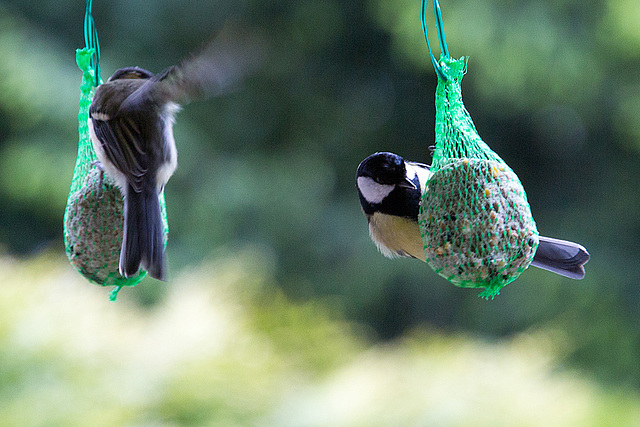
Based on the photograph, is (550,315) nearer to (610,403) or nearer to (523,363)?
(610,403)

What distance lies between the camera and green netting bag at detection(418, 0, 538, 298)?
1.51m

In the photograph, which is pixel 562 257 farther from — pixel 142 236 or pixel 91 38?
pixel 91 38

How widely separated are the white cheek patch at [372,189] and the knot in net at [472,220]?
202 mm

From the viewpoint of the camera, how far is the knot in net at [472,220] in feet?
4.97

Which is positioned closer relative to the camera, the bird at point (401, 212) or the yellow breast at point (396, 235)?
the bird at point (401, 212)

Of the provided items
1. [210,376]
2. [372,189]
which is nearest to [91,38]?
[372,189]

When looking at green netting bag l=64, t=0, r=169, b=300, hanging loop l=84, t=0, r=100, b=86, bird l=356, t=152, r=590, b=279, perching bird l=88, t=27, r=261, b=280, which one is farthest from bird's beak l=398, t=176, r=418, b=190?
hanging loop l=84, t=0, r=100, b=86

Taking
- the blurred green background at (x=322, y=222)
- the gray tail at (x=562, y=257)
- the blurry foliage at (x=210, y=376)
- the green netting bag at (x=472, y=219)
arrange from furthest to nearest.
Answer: the blurred green background at (x=322, y=222), the blurry foliage at (x=210, y=376), the gray tail at (x=562, y=257), the green netting bag at (x=472, y=219)

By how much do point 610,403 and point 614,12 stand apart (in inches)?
88.8

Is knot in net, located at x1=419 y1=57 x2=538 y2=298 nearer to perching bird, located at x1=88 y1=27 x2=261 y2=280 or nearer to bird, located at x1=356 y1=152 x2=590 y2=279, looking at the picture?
bird, located at x1=356 y1=152 x2=590 y2=279

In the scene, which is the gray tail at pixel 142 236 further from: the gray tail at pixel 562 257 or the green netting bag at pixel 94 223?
the gray tail at pixel 562 257

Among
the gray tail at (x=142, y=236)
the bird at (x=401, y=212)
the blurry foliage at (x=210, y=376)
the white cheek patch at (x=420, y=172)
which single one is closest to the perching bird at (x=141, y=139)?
the gray tail at (x=142, y=236)

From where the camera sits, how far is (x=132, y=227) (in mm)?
1783

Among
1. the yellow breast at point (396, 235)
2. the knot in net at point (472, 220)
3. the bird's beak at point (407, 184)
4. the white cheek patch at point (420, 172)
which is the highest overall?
the white cheek patch at point (420, 172)
